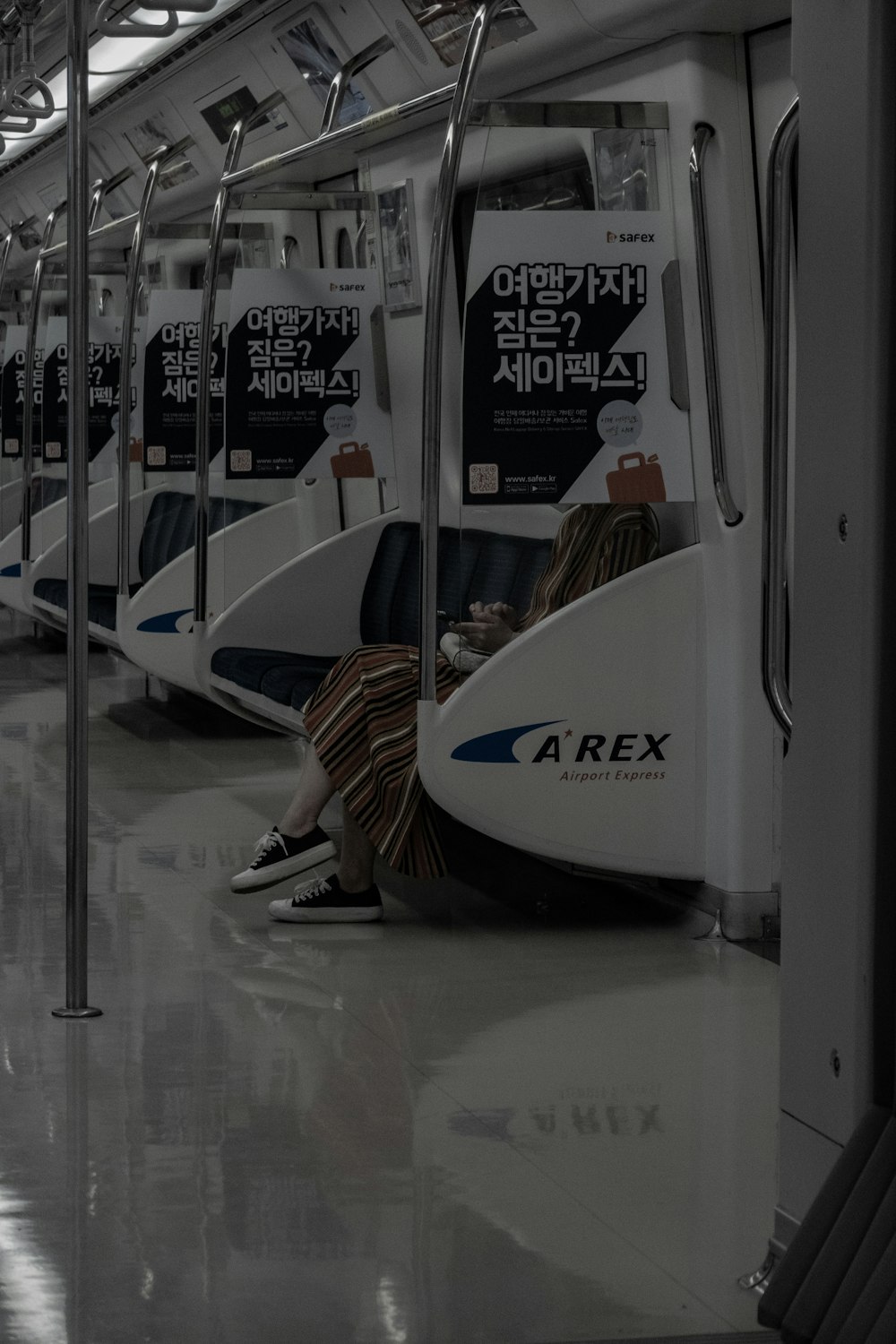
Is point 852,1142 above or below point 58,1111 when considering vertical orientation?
above

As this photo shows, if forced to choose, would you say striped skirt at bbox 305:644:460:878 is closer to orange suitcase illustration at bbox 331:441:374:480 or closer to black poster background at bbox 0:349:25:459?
orange suitcase illustration at bbox 331:441:374:480

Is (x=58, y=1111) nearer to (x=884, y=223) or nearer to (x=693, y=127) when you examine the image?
(x=884, y=223)

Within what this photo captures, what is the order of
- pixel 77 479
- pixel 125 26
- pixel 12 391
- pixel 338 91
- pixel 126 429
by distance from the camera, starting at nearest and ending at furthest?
1. pixel 77 479
2. pixel 338 91
3. pixel 125 26
4. pixel 126 429
5. pixel 12 391

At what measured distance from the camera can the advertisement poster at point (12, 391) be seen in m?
12.9

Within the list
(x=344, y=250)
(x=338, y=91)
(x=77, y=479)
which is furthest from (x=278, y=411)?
(x=77, y=479)

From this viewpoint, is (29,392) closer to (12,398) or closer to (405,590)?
(12,398)

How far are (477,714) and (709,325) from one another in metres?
1.16

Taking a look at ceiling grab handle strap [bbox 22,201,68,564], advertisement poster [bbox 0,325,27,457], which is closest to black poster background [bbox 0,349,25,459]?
advertisement poster [bbox 0,325,27,457]

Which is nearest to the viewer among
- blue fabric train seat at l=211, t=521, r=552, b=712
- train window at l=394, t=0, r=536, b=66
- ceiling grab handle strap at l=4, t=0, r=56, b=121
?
blue fabric train seat at l=211, t=521, r=552, b=712

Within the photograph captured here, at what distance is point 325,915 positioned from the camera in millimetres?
5359

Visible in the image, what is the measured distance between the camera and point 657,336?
5.23m

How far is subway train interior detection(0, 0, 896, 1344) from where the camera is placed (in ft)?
8.64

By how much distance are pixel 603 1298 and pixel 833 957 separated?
0.67 metres

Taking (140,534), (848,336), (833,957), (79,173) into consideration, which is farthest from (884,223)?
(140,534)
